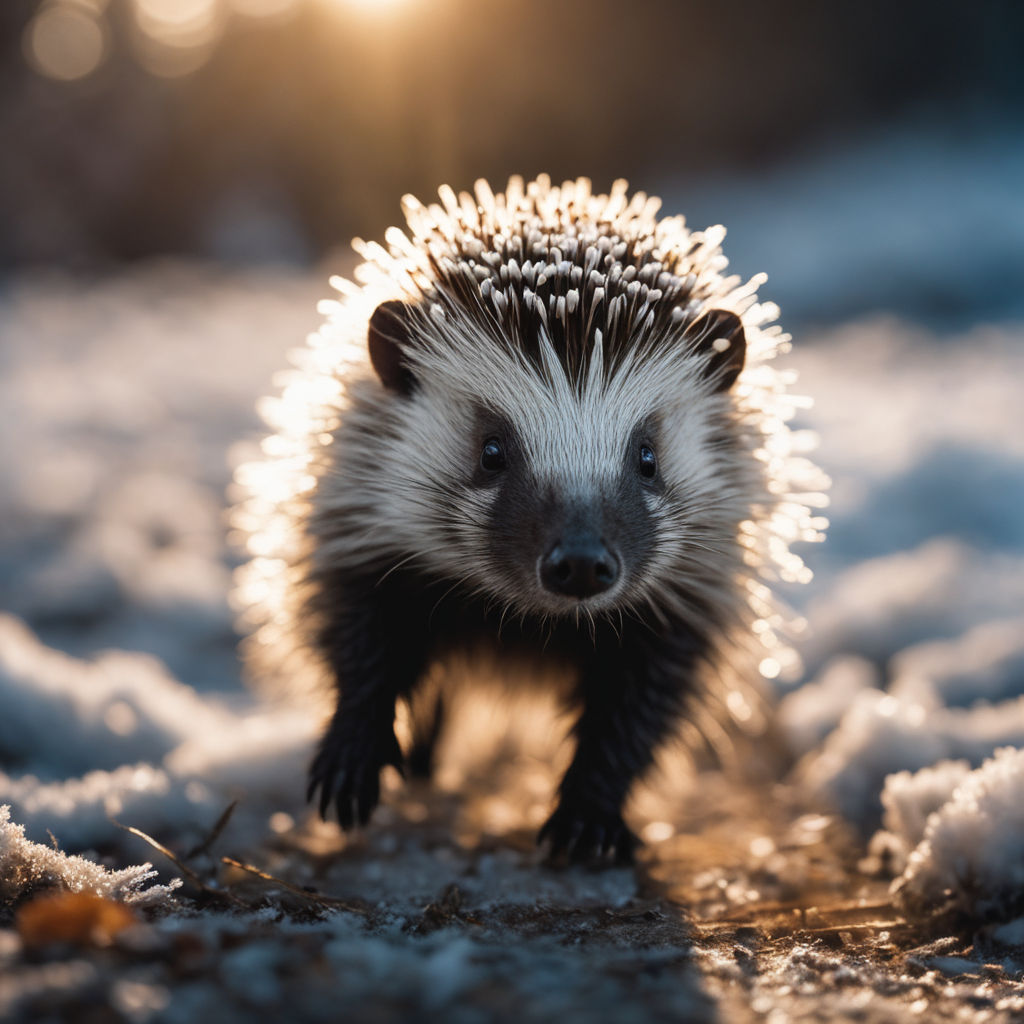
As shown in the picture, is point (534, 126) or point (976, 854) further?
point (534, 126)

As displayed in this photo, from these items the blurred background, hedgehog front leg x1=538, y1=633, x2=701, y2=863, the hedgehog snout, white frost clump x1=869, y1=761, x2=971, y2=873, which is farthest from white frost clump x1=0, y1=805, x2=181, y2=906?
the blurred background

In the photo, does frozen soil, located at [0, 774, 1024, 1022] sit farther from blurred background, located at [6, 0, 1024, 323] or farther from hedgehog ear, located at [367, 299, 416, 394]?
blurred background, located at [6, 0, 1024, 323]

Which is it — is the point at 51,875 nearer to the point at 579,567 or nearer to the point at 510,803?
the point at 579,567

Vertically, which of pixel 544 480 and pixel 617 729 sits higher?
pixel 544 480

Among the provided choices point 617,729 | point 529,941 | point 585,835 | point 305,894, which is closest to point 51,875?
point 305,894

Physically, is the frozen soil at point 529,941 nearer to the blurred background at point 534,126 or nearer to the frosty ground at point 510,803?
the frosty ground at point 510,803

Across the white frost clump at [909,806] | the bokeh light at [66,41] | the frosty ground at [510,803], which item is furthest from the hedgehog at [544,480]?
the bokeh light at [66,41]
